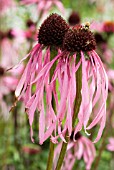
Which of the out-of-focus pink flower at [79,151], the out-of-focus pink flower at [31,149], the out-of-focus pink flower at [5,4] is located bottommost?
the out-of-focus pink flower at [79,151]

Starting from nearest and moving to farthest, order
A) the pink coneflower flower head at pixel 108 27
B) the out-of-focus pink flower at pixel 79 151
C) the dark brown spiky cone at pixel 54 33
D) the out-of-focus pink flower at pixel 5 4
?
the dark brown spiky cone at pixel 54 33
the out-of-focus pink flower at pixel 79 151
the pink coneflower flower head at pixel 108 27
the out-of-focus pink flower at pixel 5 4

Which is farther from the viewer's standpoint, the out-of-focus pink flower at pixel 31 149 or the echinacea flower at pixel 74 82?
the out-of-focus pink flower at pixel 31 149

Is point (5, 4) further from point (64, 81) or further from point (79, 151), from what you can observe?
point (64, 81)

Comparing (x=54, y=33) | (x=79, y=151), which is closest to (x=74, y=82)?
(x=54, y=33)

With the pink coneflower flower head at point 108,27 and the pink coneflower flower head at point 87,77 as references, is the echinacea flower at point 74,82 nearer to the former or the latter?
the pink coneflower flower head at point 87,77

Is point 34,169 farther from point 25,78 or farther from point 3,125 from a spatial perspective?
point 25,78

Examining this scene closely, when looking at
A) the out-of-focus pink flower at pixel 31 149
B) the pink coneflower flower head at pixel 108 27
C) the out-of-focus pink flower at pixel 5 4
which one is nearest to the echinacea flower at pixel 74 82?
the out-of-focus pink flower at pixel 31 149

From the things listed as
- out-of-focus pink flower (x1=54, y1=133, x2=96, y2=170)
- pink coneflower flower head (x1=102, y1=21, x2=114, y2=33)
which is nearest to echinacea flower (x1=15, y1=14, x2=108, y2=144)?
out-of-focus pink flower (x1=54, y1=133, x2=96, y2=170)

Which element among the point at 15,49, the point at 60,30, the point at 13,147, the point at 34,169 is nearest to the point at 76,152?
the point at 34,169

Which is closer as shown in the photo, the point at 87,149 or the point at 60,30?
the point at 60,30
